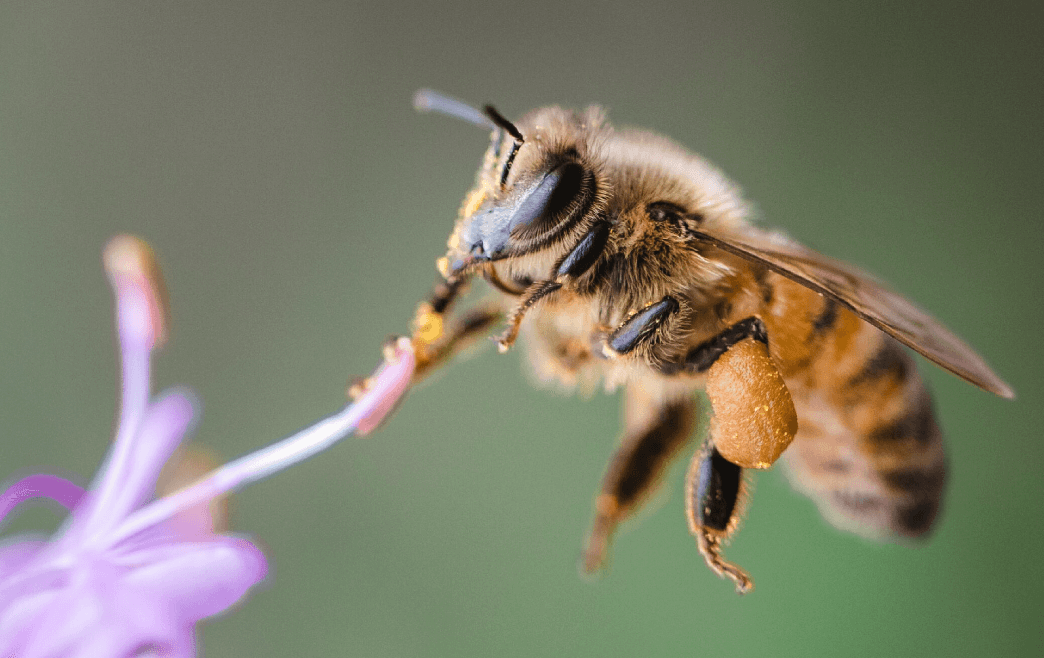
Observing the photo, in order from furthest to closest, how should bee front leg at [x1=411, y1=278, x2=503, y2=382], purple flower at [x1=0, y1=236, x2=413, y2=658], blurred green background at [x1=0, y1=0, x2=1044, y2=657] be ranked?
blurred green background at [x1=0, y1=0, x2=1044, y2=657]
bee front leg at [x1=411, y1=278, x2=503, y2=382]
purple flower at [x1=0, y1=236, x2=413, y2=658]

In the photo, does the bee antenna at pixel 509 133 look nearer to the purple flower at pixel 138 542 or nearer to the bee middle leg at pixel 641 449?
the purple flower at pixel 138 542

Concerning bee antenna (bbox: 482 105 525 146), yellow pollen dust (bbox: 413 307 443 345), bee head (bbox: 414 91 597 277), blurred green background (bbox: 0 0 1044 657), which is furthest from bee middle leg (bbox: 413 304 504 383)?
blurred green background (bbox: 0 0 1044 657)

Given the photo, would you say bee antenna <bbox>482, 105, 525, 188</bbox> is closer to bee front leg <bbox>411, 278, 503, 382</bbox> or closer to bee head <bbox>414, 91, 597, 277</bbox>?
bee head <bbox>414, 91, 597, 277</bbox>

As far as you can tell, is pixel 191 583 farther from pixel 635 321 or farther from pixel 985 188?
pixel 985 188

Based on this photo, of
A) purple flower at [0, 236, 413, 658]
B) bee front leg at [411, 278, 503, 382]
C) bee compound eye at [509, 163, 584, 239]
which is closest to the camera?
purple flower at [0, 236, 413, 658]

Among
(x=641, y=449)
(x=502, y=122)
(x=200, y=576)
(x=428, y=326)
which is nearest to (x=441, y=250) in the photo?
(x=641, y=449)

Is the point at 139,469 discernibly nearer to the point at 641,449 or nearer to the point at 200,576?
the point at 200,576

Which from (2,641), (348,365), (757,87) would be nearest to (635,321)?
(2,641)
